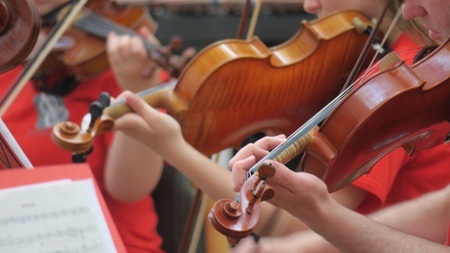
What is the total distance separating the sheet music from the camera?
2.24ft

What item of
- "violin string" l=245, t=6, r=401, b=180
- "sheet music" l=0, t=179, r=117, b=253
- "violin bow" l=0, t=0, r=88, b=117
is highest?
"sheet music" l=0, t=179, r=117, b=253

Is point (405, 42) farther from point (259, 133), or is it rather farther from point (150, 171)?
point (150, 171)

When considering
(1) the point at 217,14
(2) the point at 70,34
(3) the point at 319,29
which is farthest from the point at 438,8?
(1) the point at 217,14

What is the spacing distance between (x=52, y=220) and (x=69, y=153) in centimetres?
76

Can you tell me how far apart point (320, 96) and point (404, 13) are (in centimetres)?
21

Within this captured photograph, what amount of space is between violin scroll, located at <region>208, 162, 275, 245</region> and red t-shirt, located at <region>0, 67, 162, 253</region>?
0.75 meters

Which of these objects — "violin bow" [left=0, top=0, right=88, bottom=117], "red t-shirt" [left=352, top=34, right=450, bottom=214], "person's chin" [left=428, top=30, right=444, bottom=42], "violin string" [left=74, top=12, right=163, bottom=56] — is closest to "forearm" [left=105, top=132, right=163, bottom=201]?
"violin bow" [left=0, top=0, right=88, bottom=117]

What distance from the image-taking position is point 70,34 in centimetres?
166

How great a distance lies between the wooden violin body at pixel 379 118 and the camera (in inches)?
34.8

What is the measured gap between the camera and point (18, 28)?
909 millimetres

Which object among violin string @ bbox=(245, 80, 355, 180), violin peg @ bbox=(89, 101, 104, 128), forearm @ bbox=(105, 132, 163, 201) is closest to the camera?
violin string @ bbox=(245, 80, 355, 180)

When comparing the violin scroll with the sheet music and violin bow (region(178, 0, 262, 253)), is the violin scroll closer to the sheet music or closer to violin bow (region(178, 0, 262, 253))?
the sheet music

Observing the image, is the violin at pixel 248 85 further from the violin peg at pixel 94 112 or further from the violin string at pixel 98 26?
the violin string at pixel 98 26

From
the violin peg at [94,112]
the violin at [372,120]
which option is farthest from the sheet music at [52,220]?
the violin peg at [94,112]
